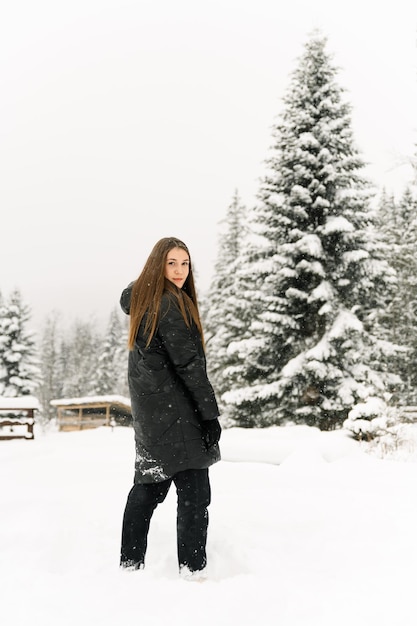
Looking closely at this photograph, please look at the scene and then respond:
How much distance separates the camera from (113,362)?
2132 inches

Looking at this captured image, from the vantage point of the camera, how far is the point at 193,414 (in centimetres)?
296

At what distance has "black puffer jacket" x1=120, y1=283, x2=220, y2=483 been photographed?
113 inches

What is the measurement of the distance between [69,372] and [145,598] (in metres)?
Answer: 67.6

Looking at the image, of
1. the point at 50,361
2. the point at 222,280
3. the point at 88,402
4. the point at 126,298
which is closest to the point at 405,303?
the point at 222,280

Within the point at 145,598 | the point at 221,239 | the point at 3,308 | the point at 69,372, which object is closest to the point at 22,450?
the point at 145,598

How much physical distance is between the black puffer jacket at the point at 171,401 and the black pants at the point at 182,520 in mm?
99

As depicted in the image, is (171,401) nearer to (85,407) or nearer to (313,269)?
(313,269)

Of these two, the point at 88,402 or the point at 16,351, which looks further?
the point at 16,351

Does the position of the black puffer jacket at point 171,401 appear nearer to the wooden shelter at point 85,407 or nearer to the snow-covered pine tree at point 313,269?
the snow-covered pine tree at point 313,269

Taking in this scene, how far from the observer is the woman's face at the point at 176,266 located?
3137 millimetres

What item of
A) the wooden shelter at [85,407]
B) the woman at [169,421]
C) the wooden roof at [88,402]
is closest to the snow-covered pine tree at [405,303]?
the wooden roof at [88,402]

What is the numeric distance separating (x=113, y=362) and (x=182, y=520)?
52.5 metres

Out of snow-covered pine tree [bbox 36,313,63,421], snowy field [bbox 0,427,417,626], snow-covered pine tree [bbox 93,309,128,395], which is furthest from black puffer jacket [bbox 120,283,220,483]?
snow-covered pine tree [bbox 36,313,63,421]

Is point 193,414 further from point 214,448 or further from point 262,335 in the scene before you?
point 262,335
